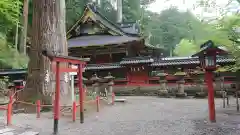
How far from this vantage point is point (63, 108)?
31.4ft

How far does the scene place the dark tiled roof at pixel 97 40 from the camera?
20.0m

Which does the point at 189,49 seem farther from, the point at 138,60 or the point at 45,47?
the point at 138,60

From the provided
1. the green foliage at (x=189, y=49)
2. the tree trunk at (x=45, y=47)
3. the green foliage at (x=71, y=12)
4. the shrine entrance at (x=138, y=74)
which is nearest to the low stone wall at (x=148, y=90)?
the shrine entrance at (x=138, y=74)

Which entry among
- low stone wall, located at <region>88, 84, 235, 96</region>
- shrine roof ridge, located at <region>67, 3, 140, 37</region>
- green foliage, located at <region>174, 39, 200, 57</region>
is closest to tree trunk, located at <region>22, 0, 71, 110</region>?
green foliage, located at <region>174, 39, 200, 57</region>

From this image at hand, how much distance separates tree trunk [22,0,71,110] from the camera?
10.1m

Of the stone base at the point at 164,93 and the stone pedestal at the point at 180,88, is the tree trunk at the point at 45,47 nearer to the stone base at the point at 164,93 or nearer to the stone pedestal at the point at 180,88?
the stone base at the point at 164,93

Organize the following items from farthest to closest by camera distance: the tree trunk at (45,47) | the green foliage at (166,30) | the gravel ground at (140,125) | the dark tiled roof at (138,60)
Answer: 1. the green foliage at (166,30)
2. the dark tiled roof at (138,60)
3. the tree trunk at (45,47)
4. the gravel ground at (140,125)

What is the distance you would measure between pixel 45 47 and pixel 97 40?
444 inches

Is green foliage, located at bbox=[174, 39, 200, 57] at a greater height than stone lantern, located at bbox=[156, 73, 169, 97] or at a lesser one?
greater

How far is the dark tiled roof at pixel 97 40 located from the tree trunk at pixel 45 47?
9104mm

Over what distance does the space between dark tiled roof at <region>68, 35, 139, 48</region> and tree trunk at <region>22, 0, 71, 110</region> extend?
9.10 meters

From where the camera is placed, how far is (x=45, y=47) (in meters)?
10.4

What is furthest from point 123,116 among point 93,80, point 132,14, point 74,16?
point 132,14

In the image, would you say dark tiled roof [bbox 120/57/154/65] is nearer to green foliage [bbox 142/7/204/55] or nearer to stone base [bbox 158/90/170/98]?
stone base [bbox 158/90/170/98]
